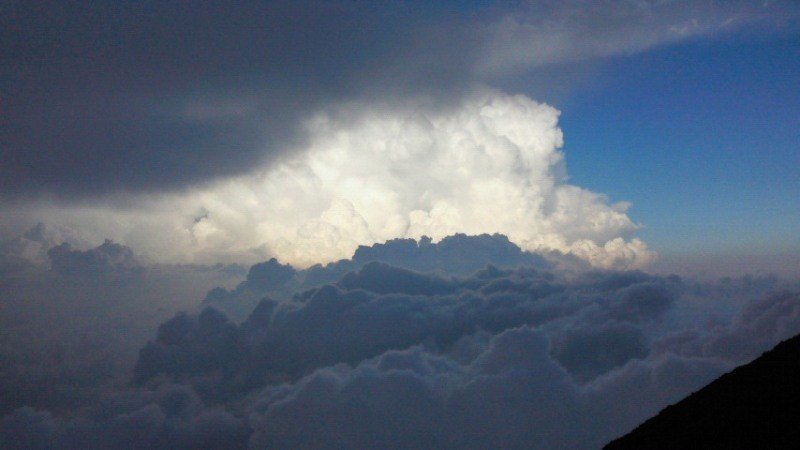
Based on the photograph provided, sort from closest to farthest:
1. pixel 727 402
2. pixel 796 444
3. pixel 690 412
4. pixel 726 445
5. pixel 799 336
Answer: pixel 796 444
pixel 726 445
pixel 727 402
pixel 690 412
pixel 799 336

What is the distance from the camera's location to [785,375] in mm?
46344

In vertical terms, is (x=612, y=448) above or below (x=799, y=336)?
below

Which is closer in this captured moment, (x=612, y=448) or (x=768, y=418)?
(x=768, y=418)

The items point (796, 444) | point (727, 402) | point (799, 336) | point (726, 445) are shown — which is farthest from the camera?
point (799, 336)

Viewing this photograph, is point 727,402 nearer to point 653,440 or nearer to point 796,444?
point 653,440

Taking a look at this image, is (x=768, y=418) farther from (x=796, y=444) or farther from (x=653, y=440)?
(x=653, y=440)

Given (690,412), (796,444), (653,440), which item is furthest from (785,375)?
(796,444)

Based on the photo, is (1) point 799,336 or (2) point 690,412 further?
(1) point 799,336

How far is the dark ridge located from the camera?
117 feet

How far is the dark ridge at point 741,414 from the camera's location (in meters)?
35.7

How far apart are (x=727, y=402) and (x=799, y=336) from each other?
22.7 meters

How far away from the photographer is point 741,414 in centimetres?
4116

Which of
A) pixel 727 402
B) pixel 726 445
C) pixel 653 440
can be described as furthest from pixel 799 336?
pixel 726 445

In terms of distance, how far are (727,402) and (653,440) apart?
336 inches
